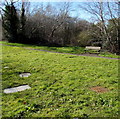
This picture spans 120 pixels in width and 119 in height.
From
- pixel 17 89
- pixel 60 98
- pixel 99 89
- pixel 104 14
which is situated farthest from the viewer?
pixel 104 14

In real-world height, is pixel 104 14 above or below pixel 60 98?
above

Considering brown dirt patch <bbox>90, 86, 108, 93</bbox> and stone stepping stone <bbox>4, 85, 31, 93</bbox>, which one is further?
brown dirt patch <bbox>90, 86, 108, 93</bbox>

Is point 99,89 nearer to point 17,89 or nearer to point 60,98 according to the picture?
point 60,98

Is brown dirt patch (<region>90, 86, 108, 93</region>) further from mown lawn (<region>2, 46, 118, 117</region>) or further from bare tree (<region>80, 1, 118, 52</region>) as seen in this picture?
bare tree (<region>80, 1, 118, 52</region>)

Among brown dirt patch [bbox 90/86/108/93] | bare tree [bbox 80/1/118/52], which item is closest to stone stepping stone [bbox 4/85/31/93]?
brown dirt patch [bbox 90/86/108/93]

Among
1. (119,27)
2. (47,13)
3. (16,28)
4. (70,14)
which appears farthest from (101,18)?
(16,28)

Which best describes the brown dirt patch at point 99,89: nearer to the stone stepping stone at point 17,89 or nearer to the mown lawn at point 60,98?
the mown lawn at point 60,98

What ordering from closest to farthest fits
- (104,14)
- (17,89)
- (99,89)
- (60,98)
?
1. (60,98)
2. (17,89)
3. (99,89)
4. (104,14)

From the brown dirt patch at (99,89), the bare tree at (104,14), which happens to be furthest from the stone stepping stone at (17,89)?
the bare tree at (104,14)

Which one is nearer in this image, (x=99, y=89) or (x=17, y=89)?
(x=17, y=89)

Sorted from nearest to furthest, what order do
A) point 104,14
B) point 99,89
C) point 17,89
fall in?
point 17,89
point 99,89
point 104,14

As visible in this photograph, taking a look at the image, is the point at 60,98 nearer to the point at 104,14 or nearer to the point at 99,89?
the point at 99,89

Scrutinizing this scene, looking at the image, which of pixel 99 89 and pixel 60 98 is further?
pixel 99 89

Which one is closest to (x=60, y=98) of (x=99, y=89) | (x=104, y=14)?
(x=99, y=89)
